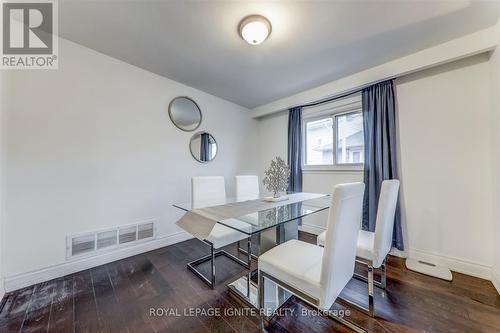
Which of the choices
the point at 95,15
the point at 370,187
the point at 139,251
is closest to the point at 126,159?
the point at 139,251

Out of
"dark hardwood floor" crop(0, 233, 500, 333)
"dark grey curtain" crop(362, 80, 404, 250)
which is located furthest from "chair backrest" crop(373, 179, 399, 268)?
"dark grey curtain" crop(362, 80, 404, 250)

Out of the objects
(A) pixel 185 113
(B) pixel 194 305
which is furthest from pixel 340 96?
(B) pixel 194 305

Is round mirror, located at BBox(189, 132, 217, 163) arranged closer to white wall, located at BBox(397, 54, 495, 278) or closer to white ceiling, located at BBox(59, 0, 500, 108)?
white ceiling, located at BBox(59, 0, 500, 108)

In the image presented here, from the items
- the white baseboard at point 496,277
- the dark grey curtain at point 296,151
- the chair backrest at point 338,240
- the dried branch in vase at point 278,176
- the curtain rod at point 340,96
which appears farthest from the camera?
the dark grey curtain at point 296,151

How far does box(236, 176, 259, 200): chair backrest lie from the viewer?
2554 millimetres

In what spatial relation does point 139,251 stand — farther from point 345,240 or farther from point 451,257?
point 451,257

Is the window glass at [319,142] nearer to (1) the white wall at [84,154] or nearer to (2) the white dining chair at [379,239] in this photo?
(2) the white dining chair at [379,239]

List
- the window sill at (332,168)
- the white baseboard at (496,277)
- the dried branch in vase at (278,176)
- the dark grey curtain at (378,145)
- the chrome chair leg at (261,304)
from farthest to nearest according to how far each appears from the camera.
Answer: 1. the window sill at (332,168)
2. the dark grey curtain at (378,145)
3. the dried branch in vase at (278,176)
4. the white baseboard at (496,277)
5. the chrome chair leg at (261,304)

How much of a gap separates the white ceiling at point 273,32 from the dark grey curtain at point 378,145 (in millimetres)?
419

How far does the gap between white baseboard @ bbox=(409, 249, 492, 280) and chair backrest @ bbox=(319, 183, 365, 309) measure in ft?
5.79

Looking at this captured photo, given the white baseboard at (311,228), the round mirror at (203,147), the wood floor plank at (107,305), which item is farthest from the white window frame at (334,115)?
the wood floor plank at (107,305)

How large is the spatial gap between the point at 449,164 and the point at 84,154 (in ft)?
13.2

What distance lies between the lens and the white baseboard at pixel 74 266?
1.69 meters

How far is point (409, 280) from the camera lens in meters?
1.83
